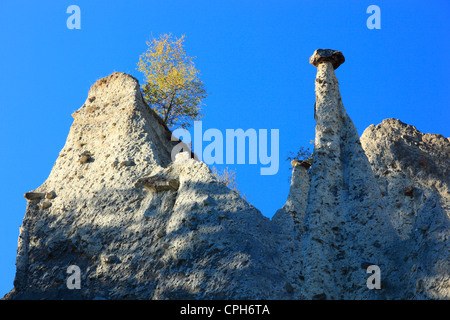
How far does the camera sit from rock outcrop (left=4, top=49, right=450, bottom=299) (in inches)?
447

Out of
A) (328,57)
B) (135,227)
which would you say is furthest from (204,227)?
(328,57)

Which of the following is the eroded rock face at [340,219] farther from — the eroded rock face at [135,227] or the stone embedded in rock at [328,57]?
the stone embedded in rock at [328,57]

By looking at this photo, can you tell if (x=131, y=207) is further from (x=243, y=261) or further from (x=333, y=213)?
(x=333, y=213)

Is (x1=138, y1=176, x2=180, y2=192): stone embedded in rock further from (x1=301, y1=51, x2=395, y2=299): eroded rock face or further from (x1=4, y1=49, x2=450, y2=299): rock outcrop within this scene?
(x1=301, y1=51, x2=395, y2=299): eroded rock face

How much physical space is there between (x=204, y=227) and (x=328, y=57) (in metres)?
5.01

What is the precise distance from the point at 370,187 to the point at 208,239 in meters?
3.22

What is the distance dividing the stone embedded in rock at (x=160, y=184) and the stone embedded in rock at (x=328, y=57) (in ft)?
14.0

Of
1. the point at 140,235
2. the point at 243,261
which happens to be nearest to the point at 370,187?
the point at 243,261

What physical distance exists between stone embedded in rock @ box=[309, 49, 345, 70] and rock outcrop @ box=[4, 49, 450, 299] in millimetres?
25

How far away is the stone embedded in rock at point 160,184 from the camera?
43.0ft

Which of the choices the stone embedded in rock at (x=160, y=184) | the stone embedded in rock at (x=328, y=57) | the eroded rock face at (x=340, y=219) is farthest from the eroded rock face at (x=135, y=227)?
the stone embedded in rock at (x=328, y=57)

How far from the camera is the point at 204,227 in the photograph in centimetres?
1212

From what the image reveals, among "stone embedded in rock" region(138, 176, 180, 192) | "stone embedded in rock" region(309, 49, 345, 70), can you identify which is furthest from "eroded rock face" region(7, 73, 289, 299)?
"stone embedded in rock" region(309, 49, 345, 70)

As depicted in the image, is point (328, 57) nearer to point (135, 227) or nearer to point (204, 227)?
point (204, 227)
